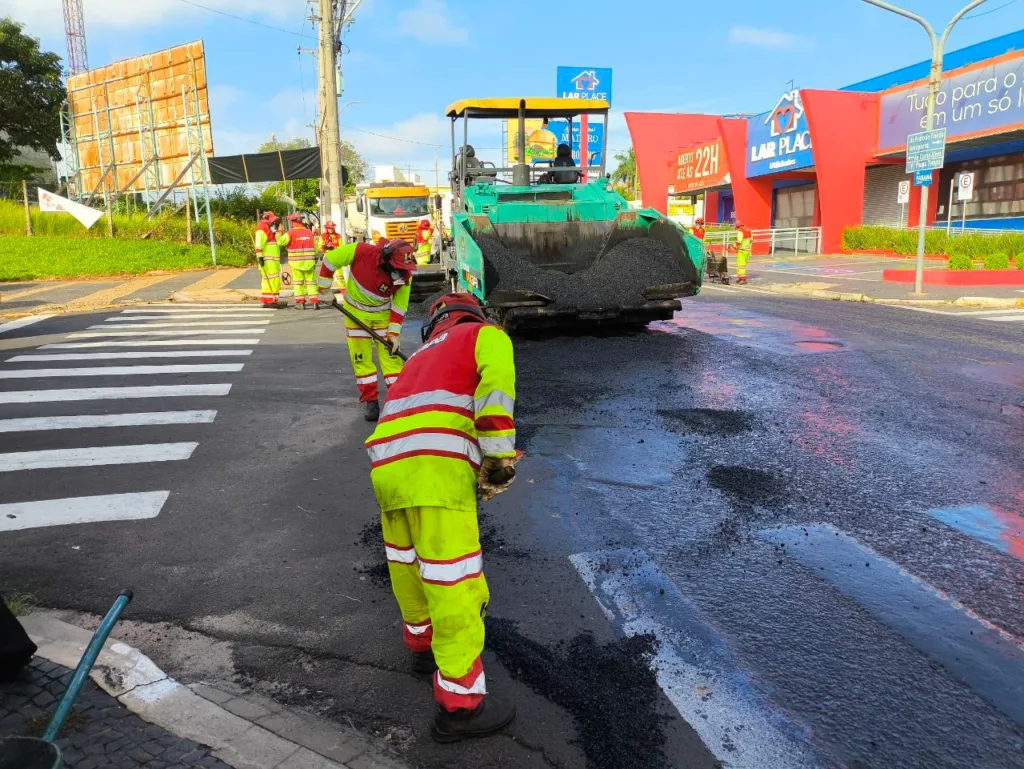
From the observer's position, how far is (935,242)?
23.5m

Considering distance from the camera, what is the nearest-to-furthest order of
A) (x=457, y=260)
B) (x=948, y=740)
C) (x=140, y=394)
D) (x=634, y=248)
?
(x=948, y=740) → (x=140, y=394) → (x=634, y=248) → (x=457, y=260)

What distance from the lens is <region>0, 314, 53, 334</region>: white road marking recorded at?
12008 mm

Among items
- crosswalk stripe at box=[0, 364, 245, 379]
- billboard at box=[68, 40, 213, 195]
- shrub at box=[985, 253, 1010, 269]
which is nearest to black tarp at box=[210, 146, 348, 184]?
billboard at box=[68, 40, 213, 195]

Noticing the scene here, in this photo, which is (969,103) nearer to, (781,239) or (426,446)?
(781,239)

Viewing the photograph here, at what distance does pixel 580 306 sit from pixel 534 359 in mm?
922

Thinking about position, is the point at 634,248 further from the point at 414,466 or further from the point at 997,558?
the point at 414,466

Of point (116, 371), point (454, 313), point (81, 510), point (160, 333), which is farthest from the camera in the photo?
point (160, 333)

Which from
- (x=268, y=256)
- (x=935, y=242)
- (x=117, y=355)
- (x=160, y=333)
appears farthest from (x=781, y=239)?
(x=117, y=355)

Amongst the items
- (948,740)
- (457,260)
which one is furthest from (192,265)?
(948,740)

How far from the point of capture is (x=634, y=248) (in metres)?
9.85

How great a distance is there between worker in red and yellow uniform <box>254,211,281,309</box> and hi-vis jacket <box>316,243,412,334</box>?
7.83m

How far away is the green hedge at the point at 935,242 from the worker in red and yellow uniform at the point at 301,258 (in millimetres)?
15681

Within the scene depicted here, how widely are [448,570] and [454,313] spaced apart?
948mm

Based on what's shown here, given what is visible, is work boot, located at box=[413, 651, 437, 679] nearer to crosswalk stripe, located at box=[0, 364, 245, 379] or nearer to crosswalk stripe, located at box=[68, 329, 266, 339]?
crosswalk stripe, located at box=[0, 364, 245, 379]
